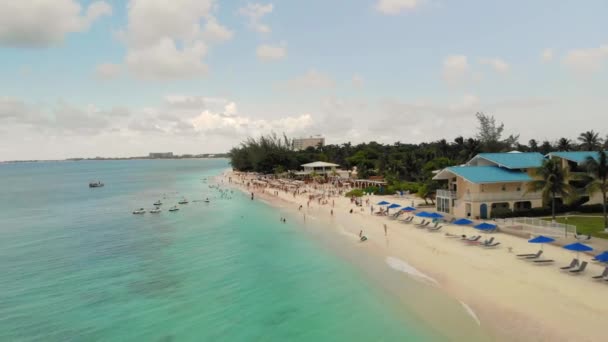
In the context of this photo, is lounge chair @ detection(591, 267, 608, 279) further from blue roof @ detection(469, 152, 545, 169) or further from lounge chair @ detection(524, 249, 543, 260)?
blue roof @ detection(469, 152, 545, 169)

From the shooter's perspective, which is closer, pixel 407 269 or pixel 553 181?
pixel 407 269

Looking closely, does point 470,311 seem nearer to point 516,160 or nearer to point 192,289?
point 192,289

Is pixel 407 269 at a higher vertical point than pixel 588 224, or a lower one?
lower

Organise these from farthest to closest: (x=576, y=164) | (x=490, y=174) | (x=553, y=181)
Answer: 1. (x=576, y=164)
2. (x=490, y=174)
3. (x=553, y=181)

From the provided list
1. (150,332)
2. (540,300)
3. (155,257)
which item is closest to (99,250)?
(155,257)

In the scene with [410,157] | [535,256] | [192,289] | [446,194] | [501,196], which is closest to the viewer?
[192,289]

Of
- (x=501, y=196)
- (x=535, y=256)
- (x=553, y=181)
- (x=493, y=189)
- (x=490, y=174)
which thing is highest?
(x=490, y=174)

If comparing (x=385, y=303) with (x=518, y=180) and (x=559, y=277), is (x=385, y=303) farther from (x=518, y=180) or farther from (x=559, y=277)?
(x=518, y=180)

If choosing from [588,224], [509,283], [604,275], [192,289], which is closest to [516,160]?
[588,224]
